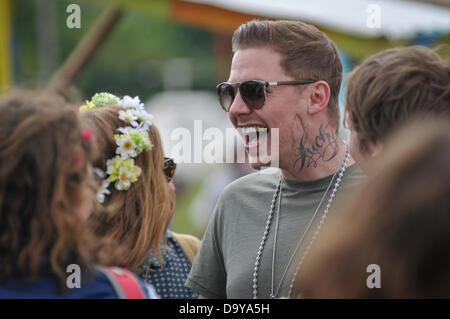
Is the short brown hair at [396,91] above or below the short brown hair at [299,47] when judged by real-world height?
below

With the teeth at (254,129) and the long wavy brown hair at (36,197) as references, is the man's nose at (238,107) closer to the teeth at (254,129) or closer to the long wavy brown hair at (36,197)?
the teeth at (254,129)

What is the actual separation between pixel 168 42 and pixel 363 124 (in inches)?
1198

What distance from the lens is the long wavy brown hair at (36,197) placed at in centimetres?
164

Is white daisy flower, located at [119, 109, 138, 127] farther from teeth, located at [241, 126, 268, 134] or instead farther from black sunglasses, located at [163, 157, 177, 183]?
teeth, located at [241, 126, 268, 134]

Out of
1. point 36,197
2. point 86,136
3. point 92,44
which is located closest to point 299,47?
point 86,136

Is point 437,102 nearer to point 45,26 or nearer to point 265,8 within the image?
point 265,8

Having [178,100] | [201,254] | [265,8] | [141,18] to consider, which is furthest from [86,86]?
[201,254]

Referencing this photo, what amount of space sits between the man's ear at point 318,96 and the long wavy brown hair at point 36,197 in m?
1.33

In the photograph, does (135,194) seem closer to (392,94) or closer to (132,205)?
(132,205)

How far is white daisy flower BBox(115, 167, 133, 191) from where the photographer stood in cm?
256

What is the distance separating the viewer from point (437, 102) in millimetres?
2027

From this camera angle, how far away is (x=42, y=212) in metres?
1.65

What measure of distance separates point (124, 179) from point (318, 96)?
0.89 m

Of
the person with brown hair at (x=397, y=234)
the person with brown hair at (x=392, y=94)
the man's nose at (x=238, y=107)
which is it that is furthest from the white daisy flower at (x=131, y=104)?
the person with brown hair at (x=397, y=234)
